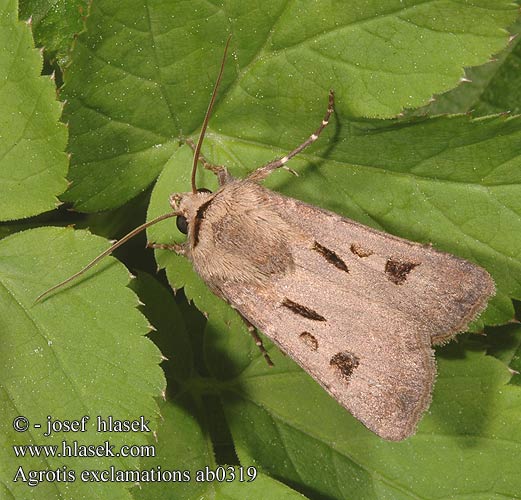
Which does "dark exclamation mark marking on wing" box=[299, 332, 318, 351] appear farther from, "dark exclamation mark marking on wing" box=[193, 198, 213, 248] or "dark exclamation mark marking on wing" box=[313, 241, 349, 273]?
"dark exclamation mark marking on wing" box=[193, 198, 213, 248]

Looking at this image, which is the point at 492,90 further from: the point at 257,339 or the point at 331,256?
the point at 257,339

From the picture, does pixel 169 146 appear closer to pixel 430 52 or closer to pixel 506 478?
pixel 430 52

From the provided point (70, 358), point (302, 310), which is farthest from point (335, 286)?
point (70, 358)

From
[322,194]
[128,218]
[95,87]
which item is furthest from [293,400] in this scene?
[95,87]

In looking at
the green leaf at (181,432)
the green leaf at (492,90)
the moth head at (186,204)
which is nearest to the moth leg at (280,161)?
the moth head at (186,204)

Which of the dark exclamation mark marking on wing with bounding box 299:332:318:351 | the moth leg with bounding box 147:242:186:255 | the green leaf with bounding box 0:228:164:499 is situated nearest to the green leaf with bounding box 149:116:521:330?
the moth leg with bounding box 147:242:186:255

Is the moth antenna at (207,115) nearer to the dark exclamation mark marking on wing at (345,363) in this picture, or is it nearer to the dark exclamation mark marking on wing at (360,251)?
the dark exclamation mark marking on wing at (360,251)
